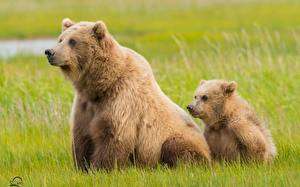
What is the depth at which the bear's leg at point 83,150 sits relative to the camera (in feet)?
25.0

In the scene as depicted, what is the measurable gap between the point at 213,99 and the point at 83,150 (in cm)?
142

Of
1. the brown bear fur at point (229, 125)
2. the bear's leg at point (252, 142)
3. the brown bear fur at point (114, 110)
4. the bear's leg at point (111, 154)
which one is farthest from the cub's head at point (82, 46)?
the bear's leg at point (252, 142)

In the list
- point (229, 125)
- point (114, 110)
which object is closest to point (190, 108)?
point (229, 125)

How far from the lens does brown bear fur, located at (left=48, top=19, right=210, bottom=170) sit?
294 inches

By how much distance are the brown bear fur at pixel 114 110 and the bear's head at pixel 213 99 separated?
39 cm

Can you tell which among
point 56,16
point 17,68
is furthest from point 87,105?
point 56,16

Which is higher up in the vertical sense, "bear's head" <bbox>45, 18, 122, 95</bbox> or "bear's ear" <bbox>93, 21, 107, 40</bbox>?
"bear's ear" <bbox>93, 21, 107, 40</bbox>

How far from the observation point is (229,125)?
798cm

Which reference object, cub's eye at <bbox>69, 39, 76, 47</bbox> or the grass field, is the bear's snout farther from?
cub's eye at <bbox>69, 39, 76, 47</bbox>

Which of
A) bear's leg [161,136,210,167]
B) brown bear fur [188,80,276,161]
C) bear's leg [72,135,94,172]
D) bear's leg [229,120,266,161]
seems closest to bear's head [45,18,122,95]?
bear's leg [72,135,94,172]

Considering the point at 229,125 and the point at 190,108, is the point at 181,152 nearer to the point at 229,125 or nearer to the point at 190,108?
the point at 190,108

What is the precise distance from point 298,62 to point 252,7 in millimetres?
17672

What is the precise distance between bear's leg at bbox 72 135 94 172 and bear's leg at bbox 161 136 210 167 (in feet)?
2.27

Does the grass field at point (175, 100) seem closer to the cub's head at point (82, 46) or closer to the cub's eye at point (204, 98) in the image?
the cub's eye at point (204, 98)
